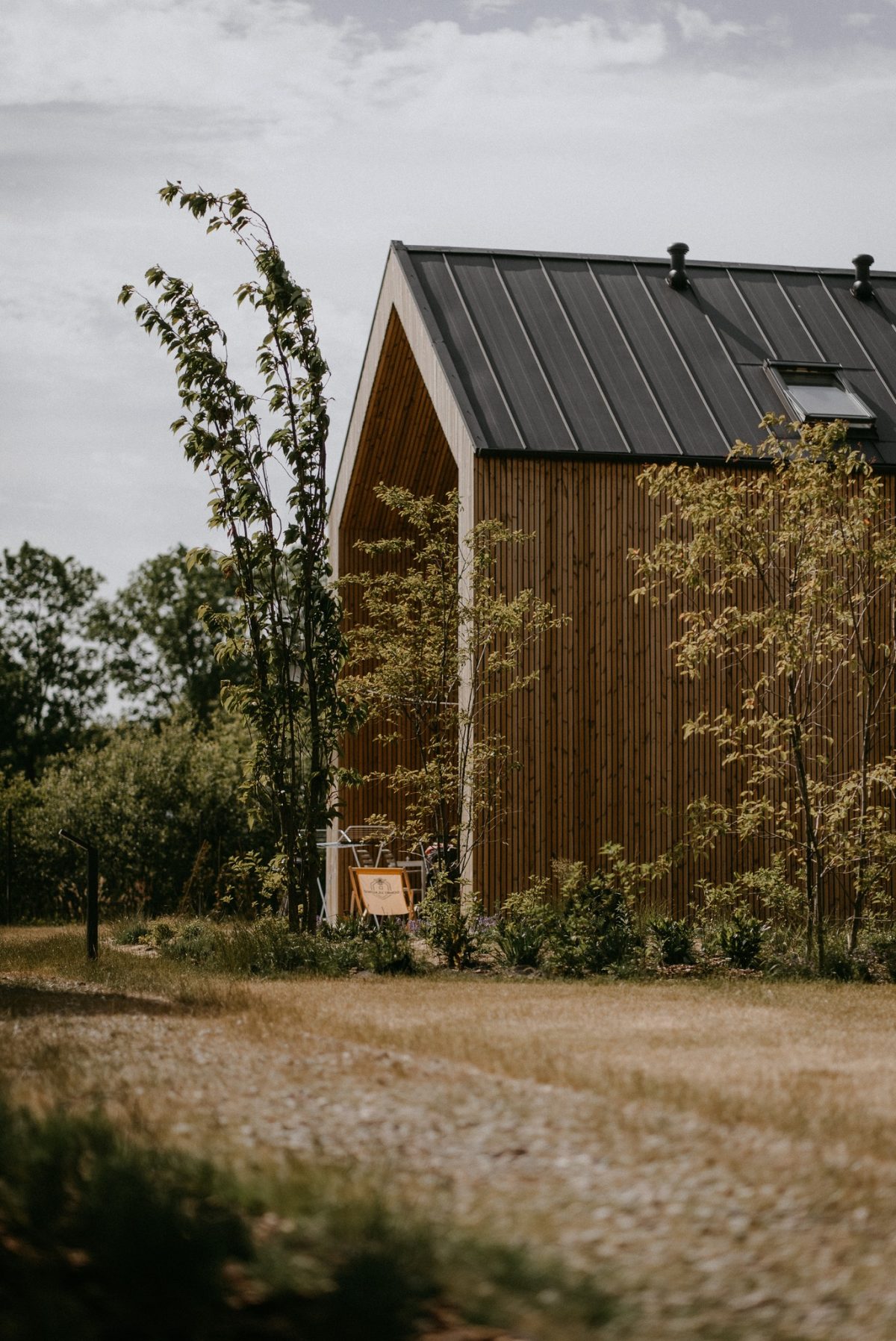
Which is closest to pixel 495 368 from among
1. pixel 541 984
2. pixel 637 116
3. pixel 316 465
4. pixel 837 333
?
pixel 316 465

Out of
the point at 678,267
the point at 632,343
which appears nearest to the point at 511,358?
the point at 632,343

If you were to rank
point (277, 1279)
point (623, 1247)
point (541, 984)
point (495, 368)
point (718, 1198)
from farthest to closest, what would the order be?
point (495, 368)
point (541, 984)
point (718, 1198)
point (623, 1247)
point (277, 1279)

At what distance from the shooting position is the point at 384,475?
56.0 feet

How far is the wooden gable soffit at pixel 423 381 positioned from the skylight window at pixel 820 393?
3217 mm

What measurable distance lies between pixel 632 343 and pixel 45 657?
1099 inches

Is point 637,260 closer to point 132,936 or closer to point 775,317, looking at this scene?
point 775,317

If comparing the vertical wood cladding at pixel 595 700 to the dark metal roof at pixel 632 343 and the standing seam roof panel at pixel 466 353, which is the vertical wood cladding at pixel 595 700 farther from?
the dark metal roof at pixel 632 343

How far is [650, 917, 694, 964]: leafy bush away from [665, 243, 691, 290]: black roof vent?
7824 millimetres

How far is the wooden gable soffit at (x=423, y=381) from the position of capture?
1259 cm

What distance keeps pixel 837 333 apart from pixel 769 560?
592cm

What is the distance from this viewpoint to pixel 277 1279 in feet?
9.57

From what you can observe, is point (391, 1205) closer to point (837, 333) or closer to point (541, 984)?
point (541, 984)

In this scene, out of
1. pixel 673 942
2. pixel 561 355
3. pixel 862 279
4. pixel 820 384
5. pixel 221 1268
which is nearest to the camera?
pixel 221 1268

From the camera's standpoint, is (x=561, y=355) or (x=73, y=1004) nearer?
(x=73, y=1004)
